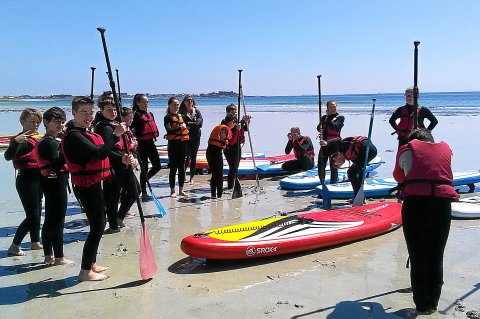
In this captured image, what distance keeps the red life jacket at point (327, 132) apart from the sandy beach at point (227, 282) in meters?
2.47

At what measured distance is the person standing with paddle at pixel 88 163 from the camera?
3.81 meters

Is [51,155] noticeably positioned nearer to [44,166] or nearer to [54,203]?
[44,166]

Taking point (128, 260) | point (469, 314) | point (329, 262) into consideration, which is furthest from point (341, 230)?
point (128, 260)

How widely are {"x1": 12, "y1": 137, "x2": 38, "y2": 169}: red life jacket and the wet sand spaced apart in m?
0.90

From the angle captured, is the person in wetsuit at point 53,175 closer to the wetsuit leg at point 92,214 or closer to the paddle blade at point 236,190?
the wetsuit leg at point 92,214

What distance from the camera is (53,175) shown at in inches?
168

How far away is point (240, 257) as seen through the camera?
4398 mm

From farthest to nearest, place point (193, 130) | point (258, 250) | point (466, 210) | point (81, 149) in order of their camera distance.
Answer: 1. point (193, 130)
2. point (466, 210)
3. point (258, 250)
4. point (81, 149)

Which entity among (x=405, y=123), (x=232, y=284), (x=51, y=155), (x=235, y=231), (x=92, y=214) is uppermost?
(x=405, y=123)

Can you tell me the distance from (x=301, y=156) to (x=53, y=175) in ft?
21.4

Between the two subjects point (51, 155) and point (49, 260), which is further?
point (49, 260)

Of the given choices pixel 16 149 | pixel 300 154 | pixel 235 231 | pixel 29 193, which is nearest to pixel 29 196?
pixel 29 193

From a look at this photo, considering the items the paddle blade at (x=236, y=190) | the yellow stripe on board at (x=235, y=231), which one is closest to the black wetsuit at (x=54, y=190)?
the yellow stripe on board at (x=235, y=231)

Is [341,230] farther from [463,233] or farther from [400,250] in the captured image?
[463,233]
